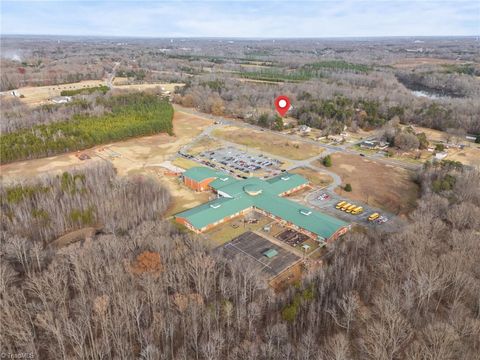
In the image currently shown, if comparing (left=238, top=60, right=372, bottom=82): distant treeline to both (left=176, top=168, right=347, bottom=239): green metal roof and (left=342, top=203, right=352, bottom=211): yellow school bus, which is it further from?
(left=342, top=203, right=352, bottom=211): yellow school bus

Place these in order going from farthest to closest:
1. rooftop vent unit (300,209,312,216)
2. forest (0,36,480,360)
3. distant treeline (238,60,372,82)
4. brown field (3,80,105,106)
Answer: distant treeline (238,60,372,82)
brown field (3,80,105,106)
rooftop vent unit (300,209,312,216)
forest (0,36,480,360)

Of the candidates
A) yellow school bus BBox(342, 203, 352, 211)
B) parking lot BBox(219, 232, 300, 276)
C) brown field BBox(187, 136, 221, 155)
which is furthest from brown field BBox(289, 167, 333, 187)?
brown field BBox(187, 136, 221, 155)

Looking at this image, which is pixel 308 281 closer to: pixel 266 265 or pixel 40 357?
pixel 266 265

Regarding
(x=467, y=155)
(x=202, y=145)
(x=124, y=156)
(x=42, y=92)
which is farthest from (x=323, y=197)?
(x=42, y=92)

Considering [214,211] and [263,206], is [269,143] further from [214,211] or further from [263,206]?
[214,211]

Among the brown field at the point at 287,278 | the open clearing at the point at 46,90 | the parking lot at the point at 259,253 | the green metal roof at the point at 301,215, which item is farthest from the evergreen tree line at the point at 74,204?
the open clearing at the point at 46,90

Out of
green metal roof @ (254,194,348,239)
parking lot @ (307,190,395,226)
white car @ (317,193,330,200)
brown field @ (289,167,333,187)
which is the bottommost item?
parking lot @ (307,190,395,226)
